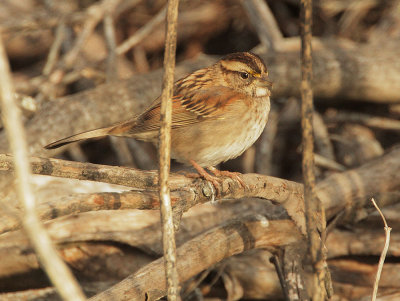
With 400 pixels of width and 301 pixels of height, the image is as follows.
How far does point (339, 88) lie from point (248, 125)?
2.28m

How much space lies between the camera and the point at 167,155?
Result: 2.38 m

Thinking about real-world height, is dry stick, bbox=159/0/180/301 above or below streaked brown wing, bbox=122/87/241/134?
below

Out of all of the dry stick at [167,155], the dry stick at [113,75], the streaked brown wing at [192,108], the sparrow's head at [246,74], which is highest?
the dry stick at [113,75]

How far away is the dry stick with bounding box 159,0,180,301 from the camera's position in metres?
2.31

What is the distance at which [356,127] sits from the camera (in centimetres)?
623

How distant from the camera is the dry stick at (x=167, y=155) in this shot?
91.0 inches

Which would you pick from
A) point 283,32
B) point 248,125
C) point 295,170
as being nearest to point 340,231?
point 248,125

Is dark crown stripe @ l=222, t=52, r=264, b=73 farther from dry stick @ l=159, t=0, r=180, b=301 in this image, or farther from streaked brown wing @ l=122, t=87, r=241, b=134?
dry stick @ l=159, t=0, r=180, b=301

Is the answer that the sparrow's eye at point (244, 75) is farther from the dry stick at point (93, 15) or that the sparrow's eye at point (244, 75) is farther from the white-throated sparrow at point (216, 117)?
the dry stick at point (93, 15)

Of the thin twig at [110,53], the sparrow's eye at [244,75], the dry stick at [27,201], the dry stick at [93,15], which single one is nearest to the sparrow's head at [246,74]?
the sparrow's eye at [244,75]

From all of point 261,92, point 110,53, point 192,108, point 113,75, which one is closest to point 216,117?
point 192,108

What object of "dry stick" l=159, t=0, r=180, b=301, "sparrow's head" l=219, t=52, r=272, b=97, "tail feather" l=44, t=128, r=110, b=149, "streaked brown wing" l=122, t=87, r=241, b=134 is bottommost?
"dry stick" l=159, t=0, r=180, b=301

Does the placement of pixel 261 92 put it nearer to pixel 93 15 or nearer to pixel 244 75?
pixel 244 75

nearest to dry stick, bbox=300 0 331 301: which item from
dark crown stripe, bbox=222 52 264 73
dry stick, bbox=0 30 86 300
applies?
dry stick, bbox=0 30 86 300
